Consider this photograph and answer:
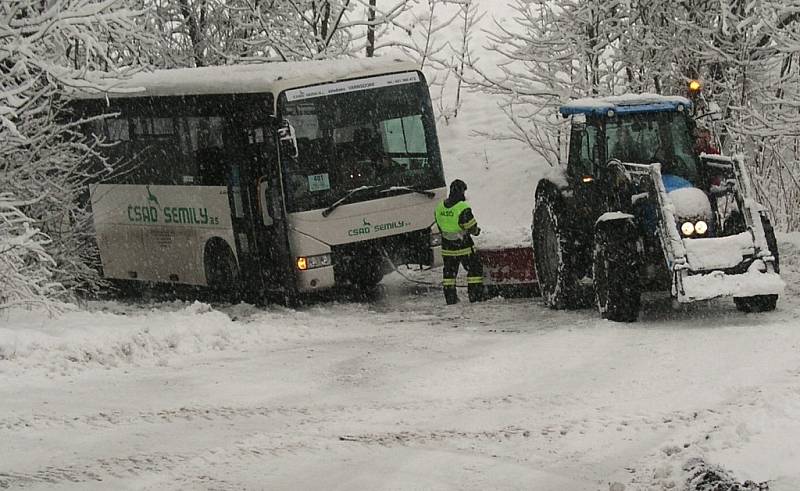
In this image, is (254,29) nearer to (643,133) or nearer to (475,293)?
(475,293)

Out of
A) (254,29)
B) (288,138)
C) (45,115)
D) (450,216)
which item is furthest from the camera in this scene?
(254,29)

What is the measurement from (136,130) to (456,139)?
14860 mm

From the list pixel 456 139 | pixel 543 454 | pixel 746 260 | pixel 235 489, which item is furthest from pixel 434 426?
pixel 456 139

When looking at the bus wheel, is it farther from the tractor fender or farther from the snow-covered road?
the tractor fender

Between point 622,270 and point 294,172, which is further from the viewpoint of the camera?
point 294,172

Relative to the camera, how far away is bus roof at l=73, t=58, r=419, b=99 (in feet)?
54.7

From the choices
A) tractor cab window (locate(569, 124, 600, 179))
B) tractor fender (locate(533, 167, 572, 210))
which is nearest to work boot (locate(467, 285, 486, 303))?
tractor fender (locate(533, 167, 572, 210))

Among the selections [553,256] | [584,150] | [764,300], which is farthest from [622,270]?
[553,256]

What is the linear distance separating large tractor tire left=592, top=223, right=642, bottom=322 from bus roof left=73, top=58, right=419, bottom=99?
462 centimetres

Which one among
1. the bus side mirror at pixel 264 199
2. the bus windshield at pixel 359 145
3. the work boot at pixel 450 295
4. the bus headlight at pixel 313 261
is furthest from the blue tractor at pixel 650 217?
the bus side mirror at pixel 264 199

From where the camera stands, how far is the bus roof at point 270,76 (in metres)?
16.7

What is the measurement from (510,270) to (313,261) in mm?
2485

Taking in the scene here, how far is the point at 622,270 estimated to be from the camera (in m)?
13.6

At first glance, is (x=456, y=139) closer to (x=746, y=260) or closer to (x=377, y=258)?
(x=377, y=258)
